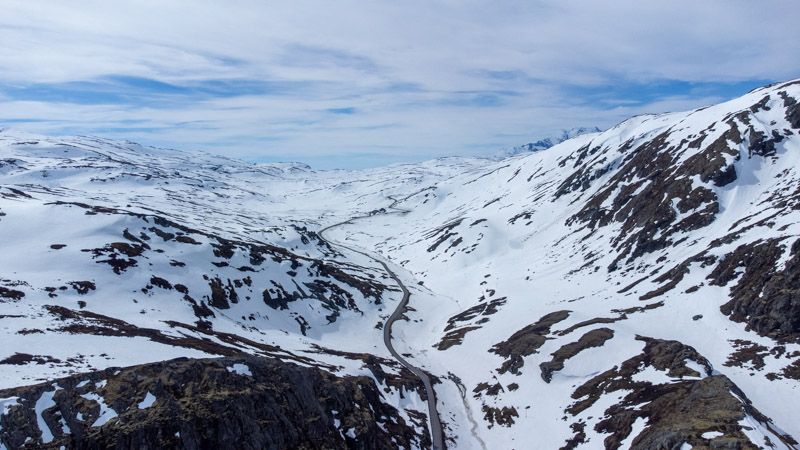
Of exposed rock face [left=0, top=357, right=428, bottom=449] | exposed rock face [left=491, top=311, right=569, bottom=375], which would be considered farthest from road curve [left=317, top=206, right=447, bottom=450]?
exposed rock face [left=491, top=311, right=569, bottom=375]

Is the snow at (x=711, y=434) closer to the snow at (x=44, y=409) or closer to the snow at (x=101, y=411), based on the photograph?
the snow at (x=101, y=411)

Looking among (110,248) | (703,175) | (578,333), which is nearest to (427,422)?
(578,333)

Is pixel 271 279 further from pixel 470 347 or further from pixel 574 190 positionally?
pixel 574 190

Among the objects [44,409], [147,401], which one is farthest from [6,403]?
[147,401]

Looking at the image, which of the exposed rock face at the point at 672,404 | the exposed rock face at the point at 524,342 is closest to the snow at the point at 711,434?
the exposed rock face at the point at 672,404

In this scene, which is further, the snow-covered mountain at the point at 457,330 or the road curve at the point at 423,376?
the road curve at the point at 423,376

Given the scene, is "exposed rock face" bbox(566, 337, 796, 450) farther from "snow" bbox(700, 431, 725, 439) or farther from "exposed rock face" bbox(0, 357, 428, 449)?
"exposed rock face" bbox(0, 357, 428, 449)
